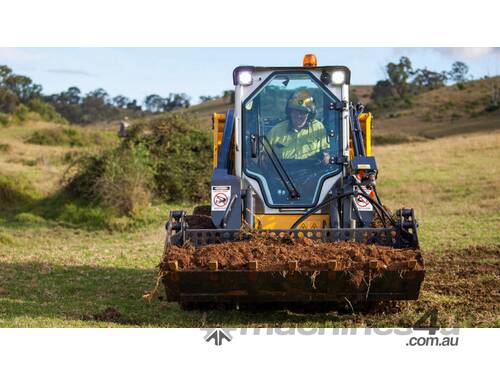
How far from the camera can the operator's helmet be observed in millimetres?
9094

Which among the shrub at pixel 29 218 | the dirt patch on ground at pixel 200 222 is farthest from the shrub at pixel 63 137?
the dirt patch on ground at pixel 200 222

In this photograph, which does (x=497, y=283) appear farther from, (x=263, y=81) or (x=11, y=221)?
(x=11, y=221)

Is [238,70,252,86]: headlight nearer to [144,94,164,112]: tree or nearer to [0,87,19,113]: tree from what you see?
[0,87,19,113]: tree

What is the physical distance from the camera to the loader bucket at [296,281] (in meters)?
7.41

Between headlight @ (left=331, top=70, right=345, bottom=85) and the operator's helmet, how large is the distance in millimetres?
333

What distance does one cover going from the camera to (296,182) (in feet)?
29.6

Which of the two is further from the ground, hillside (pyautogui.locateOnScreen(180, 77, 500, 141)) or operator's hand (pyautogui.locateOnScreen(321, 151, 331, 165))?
hillside (pyautogui.locateOnScreen(180, 77, 500, 141))

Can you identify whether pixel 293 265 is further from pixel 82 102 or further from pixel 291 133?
pixel 82 102

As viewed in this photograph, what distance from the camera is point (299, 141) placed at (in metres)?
9.09

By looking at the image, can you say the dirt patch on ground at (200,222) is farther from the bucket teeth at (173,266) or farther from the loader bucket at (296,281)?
the bucket teeth at (173,266)

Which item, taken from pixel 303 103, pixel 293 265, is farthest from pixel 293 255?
pixel 303 103

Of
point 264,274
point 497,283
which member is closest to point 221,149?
point 264,274

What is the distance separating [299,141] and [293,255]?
192 centimetres

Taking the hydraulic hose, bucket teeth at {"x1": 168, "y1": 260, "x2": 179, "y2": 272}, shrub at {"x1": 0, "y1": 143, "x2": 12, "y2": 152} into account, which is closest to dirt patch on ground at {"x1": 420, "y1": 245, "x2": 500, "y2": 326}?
the hydraulic hose
